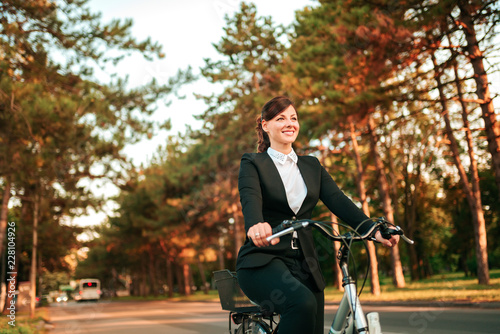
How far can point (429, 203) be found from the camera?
131 ft

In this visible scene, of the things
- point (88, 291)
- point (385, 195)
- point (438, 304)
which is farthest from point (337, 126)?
point (88, 291)

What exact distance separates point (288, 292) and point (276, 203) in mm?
541

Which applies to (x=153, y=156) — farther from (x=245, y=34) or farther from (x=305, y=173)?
(x=305, y=173)

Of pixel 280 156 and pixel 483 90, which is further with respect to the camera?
pixel 483 90

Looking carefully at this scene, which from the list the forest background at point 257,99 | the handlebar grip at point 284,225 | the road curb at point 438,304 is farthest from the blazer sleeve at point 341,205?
the road curb at point 438,304

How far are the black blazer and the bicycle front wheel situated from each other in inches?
24.5

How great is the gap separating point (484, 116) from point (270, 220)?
1428 centimetres

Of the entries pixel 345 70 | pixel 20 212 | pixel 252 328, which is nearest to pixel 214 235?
pixel 20 212

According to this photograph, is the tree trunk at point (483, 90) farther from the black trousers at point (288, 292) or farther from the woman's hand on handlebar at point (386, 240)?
the black trousers at point (288, 292)

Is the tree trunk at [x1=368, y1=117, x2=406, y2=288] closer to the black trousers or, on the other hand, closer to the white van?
the black trousers

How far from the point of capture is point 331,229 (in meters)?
2.77

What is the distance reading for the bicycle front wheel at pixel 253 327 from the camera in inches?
136

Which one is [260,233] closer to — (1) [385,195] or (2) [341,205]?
(2) [341,205]

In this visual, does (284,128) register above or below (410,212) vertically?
below
